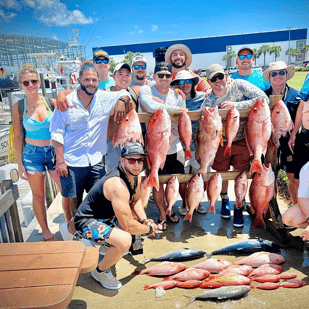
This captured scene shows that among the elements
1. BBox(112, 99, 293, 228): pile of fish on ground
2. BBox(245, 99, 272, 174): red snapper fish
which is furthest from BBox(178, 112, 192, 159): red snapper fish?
BBox(245, 99, 272, 174): red snapper fish

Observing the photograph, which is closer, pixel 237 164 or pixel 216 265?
pixel 216 265

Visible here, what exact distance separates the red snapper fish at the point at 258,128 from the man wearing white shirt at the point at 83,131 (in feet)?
4.94

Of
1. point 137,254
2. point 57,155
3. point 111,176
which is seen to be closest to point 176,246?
point 137,254

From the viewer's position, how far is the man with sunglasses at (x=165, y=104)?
11.0 feet

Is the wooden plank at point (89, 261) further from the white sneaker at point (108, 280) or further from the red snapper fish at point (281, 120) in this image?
the red snapper fish at point (281, 120)

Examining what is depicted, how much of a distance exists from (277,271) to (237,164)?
1.53 m

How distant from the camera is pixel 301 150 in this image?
3.36 meters

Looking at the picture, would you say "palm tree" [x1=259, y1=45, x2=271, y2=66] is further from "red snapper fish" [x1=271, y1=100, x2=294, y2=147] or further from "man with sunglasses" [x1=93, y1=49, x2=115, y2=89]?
"red snapper fish" [x1=271, y1=100, x2=294, y2=147]

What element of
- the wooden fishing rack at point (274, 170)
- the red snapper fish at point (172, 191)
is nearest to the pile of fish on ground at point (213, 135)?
the wooden fishing rack at point (274, 170)

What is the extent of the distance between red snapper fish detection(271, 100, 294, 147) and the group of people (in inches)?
7.4

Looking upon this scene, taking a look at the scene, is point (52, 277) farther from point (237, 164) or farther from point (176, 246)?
point (237, 164)

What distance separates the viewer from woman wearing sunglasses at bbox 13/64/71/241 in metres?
3.13

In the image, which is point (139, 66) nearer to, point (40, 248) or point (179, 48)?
point (179, 48)

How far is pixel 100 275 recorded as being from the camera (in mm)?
2781
